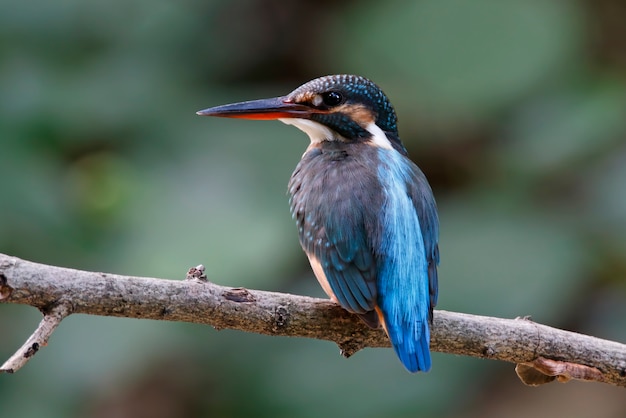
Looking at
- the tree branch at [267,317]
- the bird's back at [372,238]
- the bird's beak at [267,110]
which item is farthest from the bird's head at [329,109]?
the tree branch at [267,317]

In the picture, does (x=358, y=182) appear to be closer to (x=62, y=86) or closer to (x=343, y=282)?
(x=343, y=282)

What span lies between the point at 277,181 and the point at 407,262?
145 cm

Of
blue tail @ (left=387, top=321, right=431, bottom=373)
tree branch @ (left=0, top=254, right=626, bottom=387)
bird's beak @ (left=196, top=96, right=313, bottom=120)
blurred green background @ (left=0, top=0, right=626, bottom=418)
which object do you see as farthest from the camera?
blurred green background @ (left=0, top=0, right=626, bottom=418)

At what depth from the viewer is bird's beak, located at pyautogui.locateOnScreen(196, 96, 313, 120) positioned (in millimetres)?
2549

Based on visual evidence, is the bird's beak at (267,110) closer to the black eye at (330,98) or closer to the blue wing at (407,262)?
the black eye at (330,98)

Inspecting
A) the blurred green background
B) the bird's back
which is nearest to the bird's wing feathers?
the bird's back

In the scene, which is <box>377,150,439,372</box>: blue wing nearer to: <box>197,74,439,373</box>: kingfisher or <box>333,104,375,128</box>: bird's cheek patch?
<box>197,74,439,373</box>: kingfisher

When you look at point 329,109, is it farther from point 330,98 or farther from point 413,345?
point 413,345

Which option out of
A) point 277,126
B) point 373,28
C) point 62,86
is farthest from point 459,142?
point 62,86

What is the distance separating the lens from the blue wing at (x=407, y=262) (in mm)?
2070

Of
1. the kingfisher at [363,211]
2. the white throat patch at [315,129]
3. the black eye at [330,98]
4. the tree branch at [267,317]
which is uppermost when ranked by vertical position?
the black eye at [330,98]

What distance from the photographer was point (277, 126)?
3.83m

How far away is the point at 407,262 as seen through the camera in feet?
7.23

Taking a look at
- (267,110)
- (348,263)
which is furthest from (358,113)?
(348,263)
